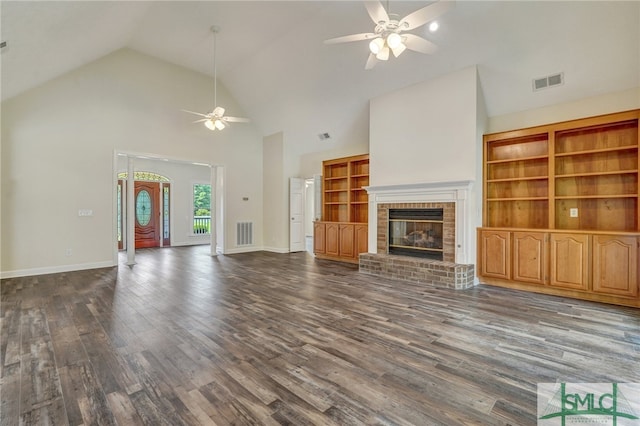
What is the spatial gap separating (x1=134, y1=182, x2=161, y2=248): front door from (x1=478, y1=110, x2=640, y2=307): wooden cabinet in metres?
9.81

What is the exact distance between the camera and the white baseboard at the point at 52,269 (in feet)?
17.4

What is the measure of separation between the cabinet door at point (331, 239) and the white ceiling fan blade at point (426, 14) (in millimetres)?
4885

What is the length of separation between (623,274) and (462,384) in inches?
134

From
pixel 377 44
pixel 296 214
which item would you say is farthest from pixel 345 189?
pixel 377 44

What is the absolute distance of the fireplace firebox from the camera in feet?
17.6

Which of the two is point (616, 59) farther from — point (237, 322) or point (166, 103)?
point (166, 103)

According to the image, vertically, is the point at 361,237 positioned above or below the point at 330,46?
below

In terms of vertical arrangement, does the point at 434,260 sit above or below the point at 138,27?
below

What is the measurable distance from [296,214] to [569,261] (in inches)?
245

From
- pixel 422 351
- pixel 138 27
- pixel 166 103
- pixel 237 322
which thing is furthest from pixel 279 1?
pixel 422 351

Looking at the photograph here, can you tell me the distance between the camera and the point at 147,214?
1002 cm

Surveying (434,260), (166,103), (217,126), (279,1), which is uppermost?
(279,1)

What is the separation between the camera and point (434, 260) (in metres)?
5.20

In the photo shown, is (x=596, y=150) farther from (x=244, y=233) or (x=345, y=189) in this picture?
(x=244, y=233)
